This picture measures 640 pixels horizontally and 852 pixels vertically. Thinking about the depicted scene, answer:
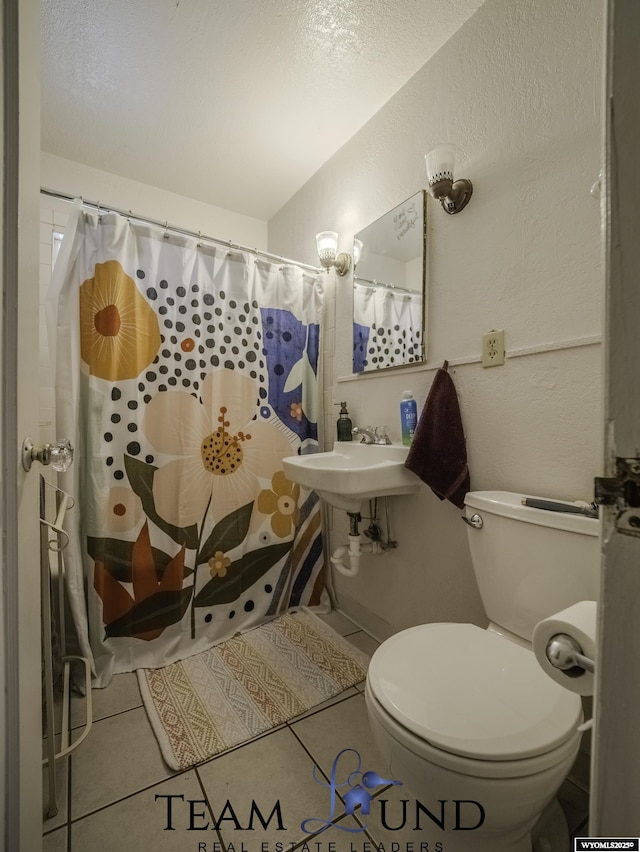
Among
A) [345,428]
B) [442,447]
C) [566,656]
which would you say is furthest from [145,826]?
[345,428]

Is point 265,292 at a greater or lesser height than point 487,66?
lesser

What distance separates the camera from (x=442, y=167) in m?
1.22

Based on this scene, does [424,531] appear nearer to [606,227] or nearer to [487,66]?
[606,227]

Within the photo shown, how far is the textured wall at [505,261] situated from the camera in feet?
3.21

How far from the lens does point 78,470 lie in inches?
54.2

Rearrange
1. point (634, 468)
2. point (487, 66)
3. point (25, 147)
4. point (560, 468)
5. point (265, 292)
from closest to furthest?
point (634, 468) → point (25, 147) → point (560, 468) → point (487, 66) → point (265, 292)

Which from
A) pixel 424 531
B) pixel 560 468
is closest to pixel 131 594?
pixel 424 531

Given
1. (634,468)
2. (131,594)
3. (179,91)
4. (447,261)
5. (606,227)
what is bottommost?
(131,594)

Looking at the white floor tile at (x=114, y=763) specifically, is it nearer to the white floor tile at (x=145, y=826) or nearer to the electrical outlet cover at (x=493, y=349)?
the white floor tile at (x=145, y=826)

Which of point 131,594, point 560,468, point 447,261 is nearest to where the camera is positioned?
point 560,468

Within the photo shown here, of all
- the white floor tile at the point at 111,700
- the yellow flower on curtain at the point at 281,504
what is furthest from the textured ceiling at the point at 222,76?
the white floor tile at the point at 111,700

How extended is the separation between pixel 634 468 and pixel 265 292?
1.76 meters

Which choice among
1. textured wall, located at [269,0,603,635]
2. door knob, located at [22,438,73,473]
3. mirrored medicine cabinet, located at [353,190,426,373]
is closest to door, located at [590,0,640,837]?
textured wall, located at [269,0,603,635]

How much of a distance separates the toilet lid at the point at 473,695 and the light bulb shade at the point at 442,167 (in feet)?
4.50
